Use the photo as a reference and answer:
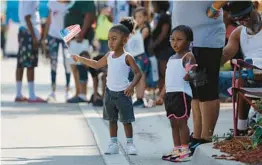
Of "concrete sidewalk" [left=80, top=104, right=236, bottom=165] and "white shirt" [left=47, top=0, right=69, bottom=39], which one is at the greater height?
"white shirt" [left=47, top=0, right=69, bottom=39]

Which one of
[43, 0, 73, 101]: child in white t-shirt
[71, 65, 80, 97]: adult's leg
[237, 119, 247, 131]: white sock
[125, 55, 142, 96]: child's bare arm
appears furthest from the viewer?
[43, 0, 73, 101]: child in white t-shirt

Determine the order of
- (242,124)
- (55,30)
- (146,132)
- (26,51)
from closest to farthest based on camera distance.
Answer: (242,124) → (146,132) → (26,51) → (55,30)

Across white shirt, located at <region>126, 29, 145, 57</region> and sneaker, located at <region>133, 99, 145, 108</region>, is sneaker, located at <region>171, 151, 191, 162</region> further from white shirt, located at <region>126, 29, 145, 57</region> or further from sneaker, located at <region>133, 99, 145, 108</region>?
white shirt, located at <region>126, 29, 145, 57</region>

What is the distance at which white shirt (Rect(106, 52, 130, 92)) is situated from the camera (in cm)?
908

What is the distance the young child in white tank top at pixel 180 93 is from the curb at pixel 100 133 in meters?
0.48

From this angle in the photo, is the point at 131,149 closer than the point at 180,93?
No

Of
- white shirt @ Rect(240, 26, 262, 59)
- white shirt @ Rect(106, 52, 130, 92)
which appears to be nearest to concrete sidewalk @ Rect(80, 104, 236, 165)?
white shirt @ Rect(106, 52, 130, 92)

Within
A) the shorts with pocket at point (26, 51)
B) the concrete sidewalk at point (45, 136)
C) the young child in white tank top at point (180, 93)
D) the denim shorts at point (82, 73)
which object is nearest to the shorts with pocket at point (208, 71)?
the young child in white tank top at point (180, 93)

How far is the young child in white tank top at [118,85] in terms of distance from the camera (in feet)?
29.7

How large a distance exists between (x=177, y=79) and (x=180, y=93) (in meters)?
0.14

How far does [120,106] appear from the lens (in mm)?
9055

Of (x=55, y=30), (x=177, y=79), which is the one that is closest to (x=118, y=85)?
(x=177, y=79)

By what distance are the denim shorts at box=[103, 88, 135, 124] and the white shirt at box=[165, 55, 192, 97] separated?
23.0 inches

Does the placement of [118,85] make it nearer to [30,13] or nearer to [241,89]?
[241,89]
